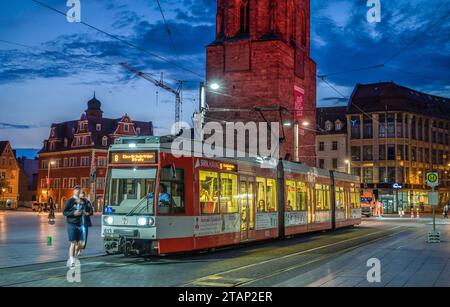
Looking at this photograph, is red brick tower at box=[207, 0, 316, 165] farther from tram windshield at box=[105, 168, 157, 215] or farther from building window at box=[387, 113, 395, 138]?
tram windshield at box=[105, 168, 157, 215]

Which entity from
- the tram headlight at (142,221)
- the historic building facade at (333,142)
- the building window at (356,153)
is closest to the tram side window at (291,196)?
the tram headlight at (142,221)

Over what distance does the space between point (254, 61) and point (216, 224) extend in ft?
118

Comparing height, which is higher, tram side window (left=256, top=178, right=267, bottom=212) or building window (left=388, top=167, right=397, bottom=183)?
building window (left=388, top=167, right=397, bottom=183)

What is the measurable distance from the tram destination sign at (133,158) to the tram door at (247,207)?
14.6ft

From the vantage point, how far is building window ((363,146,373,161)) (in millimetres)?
76062

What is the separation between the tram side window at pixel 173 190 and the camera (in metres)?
14.6

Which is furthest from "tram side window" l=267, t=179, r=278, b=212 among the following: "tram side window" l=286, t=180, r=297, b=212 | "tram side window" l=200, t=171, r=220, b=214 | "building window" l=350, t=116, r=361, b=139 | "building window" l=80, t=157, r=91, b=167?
"building window" l=80, t=157, r=91, b=167

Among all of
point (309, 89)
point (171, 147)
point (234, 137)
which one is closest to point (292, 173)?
point (171, 147)

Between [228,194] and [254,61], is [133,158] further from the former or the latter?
[254,61]

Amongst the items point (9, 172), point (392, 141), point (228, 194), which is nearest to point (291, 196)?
point (228, 194)

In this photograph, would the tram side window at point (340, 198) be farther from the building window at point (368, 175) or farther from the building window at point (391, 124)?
the building window at point (391, 124)

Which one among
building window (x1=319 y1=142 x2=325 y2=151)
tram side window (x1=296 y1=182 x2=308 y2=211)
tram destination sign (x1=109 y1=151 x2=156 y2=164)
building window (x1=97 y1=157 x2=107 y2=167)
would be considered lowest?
tram side window (x1=296 y1=182 x2=308 y2=211)

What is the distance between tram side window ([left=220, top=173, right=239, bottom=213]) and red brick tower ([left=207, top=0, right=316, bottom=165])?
3235 cm

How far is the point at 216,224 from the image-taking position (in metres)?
16.7
